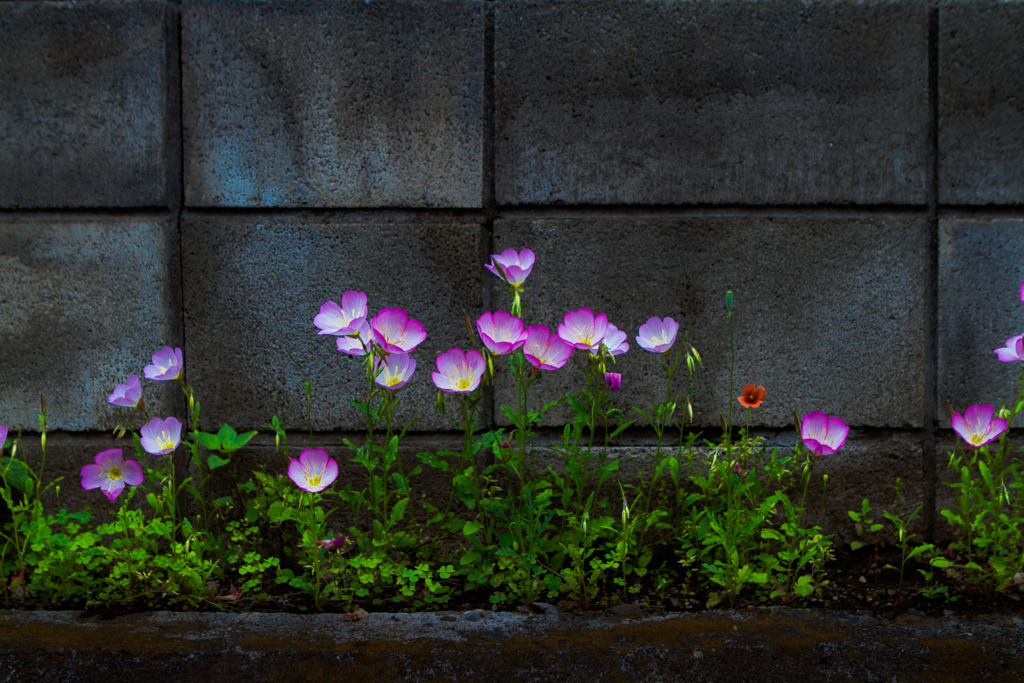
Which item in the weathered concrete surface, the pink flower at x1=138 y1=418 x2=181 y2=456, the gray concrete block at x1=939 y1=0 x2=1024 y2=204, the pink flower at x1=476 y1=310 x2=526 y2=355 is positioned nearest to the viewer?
the weathered concrete surface

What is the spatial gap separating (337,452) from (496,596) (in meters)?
0.73

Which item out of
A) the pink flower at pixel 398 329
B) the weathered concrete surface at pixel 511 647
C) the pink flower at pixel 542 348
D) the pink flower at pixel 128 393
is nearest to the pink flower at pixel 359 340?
the pink flower at pixel 398 329

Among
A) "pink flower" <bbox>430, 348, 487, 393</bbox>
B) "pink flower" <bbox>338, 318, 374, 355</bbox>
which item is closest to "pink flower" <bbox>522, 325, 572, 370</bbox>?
"pink flower" <bbox>430, 348, 487, 393</bbox>

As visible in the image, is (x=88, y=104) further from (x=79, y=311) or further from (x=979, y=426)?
(x=979, y=426)

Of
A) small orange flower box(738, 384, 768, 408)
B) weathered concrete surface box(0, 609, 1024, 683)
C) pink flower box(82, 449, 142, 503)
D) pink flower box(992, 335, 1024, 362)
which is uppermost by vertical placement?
pink flower box(992, 335, 1024, 362)

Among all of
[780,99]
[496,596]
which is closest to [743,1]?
[780,99]

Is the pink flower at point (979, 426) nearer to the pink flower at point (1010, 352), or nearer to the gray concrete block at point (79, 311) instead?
the pink flower at point (1010, 352)

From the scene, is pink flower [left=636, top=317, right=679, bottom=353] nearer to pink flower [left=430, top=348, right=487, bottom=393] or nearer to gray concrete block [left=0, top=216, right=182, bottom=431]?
pink flower [left=430, top=348, right=487, bottom=393]

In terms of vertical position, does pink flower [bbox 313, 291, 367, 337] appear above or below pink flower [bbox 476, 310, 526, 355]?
above

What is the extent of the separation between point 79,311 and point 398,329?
4.02 ft

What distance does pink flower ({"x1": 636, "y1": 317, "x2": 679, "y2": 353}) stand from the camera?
175 cm

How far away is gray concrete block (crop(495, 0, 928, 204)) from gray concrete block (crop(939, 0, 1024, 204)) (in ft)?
0.26

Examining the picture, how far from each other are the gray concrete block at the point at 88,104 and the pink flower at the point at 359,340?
2.98 feet

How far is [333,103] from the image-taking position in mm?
2010
